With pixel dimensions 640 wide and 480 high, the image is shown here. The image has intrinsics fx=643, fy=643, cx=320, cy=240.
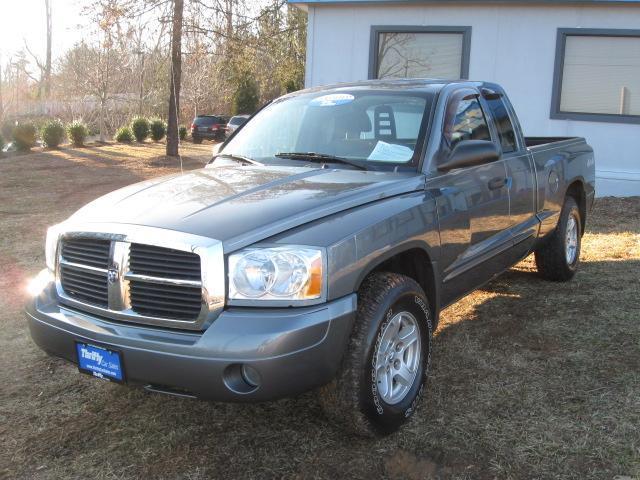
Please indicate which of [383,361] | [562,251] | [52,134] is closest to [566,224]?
[562,251]

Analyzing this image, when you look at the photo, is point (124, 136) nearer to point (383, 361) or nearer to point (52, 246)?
point (52, 246)

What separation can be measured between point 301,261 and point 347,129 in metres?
1.60

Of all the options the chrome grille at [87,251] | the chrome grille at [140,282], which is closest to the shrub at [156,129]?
the chrome grille at [87,251]

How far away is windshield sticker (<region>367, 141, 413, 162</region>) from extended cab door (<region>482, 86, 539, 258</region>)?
1068 millimetres

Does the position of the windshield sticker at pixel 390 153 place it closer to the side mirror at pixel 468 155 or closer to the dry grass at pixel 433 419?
the side mirror at pixel 468 155

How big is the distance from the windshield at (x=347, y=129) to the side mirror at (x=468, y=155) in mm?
198

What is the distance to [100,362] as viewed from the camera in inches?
113

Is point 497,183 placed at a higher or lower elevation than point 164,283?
higher

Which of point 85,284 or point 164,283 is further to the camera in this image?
point 85,284

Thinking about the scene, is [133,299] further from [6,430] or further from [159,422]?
[6,430]

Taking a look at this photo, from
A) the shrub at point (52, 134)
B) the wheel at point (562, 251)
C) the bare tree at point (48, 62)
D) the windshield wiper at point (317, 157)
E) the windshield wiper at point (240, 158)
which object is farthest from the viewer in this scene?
the bare tree at point (48, 62)

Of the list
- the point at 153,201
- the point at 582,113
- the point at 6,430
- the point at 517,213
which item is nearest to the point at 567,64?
the point at 582,113

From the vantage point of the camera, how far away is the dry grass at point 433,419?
2.98 metres

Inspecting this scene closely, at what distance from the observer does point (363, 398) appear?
2934 millimetres
